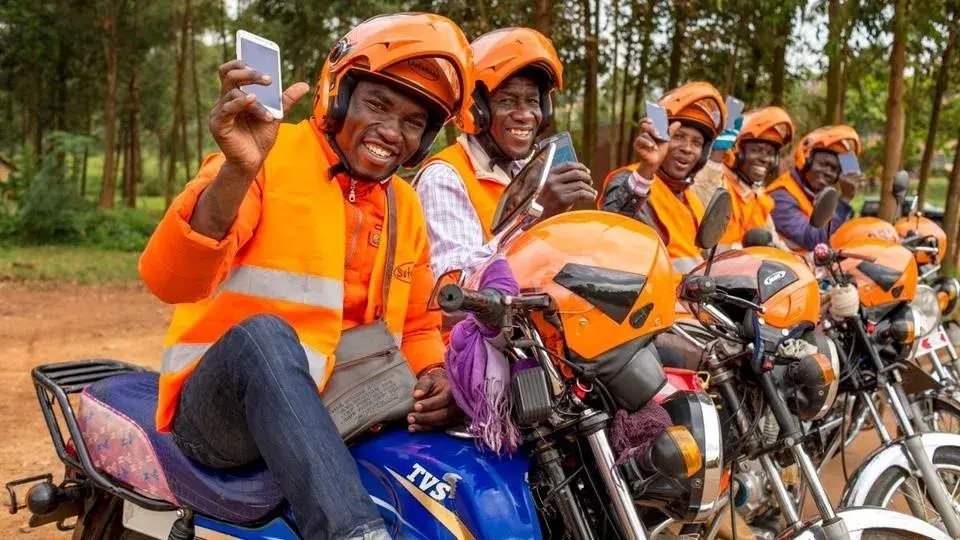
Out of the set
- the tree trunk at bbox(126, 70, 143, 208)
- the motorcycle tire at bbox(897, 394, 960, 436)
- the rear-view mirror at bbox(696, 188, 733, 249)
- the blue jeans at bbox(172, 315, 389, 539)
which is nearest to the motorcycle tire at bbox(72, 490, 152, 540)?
the blue jeans at bbox(172, 315, 389, 539)

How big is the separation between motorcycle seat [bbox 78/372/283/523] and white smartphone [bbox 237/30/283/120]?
3.22ft

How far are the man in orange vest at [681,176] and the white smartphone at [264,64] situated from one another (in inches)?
86.1

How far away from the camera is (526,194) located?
2049 millimetres

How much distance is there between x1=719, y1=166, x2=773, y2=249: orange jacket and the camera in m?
5.43

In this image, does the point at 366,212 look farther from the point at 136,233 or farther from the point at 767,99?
the point at 136,233

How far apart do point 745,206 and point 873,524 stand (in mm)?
3204

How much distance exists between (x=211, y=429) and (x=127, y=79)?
87.6 ft

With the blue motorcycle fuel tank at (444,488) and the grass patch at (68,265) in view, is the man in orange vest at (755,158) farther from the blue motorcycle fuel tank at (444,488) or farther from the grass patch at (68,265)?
the grass patch at (68,265)

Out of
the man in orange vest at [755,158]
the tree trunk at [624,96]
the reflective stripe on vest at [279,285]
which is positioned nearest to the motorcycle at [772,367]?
the reflective stripe on vest at [279,285]

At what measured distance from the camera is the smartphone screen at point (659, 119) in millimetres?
3426

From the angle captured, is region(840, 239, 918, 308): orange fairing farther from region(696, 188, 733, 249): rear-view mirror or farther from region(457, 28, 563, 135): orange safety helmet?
region(696, 188, 733, 249): rear-view mirror

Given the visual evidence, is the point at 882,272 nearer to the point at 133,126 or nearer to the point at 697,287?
the point at 697,287

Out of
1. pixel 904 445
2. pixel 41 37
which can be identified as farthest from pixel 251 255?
pixel 41 37

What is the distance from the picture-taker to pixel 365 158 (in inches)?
101
